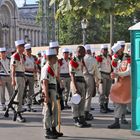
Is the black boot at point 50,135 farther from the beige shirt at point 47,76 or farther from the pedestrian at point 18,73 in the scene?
the pedestrian at point 18,73

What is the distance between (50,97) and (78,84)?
5.30 feet

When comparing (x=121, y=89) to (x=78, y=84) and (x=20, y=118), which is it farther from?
(x=20, y=118)

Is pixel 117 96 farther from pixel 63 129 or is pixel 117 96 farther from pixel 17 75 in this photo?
pixel 17 75

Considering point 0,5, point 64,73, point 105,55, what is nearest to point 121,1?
point 105,55

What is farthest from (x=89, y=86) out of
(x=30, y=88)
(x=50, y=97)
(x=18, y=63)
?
(x=50, y=97)

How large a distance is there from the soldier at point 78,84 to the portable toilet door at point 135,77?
1.67 metres

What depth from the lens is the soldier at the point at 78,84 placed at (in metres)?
10.8

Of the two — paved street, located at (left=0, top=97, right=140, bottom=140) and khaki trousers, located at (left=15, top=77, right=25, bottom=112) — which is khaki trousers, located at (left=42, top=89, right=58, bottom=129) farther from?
khaki trousers, located at (left=15, top=77, right=25, bottom=112)

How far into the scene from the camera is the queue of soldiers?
374 inches

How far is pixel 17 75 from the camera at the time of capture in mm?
11727

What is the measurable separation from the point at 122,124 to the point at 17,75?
2831 millimetres

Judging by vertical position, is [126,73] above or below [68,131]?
above

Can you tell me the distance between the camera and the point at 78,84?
1098 centimetres

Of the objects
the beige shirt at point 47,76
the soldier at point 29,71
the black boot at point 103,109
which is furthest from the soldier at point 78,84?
the soldier at point 29,71
